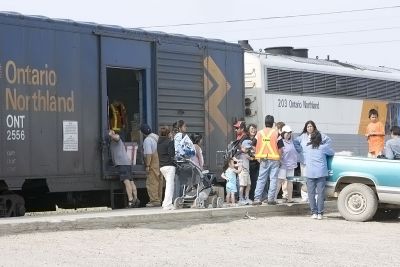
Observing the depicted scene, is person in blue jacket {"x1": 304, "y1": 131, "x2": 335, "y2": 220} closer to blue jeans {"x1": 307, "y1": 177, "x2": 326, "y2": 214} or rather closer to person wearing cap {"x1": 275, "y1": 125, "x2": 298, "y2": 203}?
blue jeans {"x1": 307, "y1": 177, "x2": 326, "y2": 214}

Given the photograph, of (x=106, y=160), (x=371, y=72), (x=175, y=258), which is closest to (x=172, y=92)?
(x=106, y=160)

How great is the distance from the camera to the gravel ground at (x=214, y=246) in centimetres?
948

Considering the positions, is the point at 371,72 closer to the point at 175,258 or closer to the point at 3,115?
the point at 3,115

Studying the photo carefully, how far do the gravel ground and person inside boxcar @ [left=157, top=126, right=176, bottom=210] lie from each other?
1.28m

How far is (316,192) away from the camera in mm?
14914

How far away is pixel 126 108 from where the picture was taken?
16.9m

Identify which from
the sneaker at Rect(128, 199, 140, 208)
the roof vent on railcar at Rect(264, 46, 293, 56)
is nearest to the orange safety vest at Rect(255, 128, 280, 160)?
the sneaker at Rect(128, 199, 140, 208)

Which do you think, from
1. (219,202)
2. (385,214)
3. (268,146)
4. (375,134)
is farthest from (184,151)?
(375,134)

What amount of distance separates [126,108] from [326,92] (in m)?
6.82

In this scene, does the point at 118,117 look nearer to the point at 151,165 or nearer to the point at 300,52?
the point at 151,165

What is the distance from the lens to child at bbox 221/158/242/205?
15.8 metres

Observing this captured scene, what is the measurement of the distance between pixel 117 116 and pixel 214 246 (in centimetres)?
608

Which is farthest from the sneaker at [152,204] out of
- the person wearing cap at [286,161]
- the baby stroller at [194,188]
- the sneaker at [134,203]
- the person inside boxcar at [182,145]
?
the person wearing cap at [286,161]

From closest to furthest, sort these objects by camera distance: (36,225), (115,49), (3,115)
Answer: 1. (36,225)
2. (3,115)
3. (115,49)
